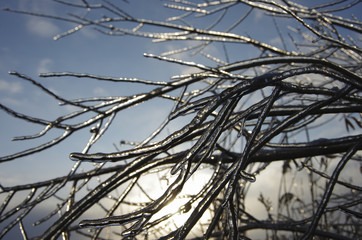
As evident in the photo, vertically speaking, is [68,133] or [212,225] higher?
[68,133]

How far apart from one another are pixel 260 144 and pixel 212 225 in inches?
11.7

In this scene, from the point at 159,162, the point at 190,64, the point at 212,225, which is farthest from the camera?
the point at 159,162

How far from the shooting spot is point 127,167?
1.04m

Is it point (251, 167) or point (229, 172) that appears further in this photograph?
point (251, 167)

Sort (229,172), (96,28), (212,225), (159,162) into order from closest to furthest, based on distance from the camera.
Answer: (229,172)
(212,225)
(159,162)
(96,28)

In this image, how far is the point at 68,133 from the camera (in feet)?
4.41

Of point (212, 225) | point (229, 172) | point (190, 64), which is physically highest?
point (190, 64)

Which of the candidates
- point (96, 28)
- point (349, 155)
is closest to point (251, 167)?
point (349, 155)

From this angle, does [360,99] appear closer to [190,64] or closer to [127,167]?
[190,64]

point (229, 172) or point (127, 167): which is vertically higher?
point (127, 167)

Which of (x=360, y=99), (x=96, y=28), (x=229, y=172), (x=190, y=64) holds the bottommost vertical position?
(x=229, y=172)

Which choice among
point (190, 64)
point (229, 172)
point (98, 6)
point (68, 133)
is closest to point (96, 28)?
point (98, 6)

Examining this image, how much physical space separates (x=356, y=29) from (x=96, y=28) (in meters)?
1.40

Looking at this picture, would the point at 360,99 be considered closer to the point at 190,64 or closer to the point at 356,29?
the point at 356,29
